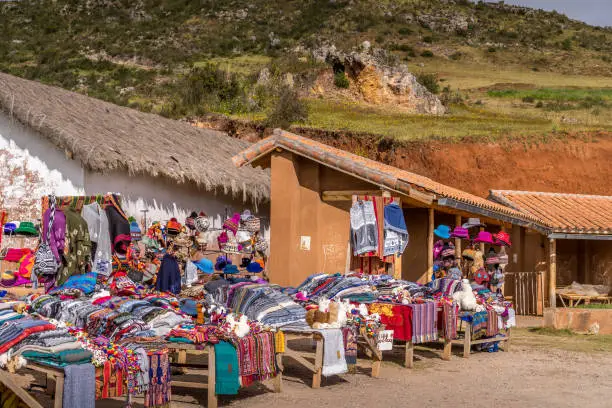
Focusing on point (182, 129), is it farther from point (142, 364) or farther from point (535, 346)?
point (142, 364)

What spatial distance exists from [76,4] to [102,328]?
206 ft

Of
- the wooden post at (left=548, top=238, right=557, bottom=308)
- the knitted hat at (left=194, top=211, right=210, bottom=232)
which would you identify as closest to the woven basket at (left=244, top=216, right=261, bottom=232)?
the knitted hat at (left=194, top=211, right=210, bottom=232)

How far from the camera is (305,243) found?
1430 centimetres

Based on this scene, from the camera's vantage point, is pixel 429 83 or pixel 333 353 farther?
pixel 429 83

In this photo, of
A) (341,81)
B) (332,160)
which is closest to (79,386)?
(332,160)

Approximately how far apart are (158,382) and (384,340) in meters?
3.83

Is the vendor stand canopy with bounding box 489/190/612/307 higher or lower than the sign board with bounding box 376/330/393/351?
higher

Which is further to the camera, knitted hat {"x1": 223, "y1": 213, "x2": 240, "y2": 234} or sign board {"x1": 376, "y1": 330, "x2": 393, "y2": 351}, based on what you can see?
A: knitted hat {"x1": 223, "y1": 213, "x2": 240, "y2": 234}

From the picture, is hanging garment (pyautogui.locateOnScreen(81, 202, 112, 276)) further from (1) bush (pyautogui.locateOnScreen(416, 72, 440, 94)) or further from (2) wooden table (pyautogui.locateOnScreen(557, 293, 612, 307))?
(1) bush (pyautogui.locateOnScreen(416, 72, 440, 94))

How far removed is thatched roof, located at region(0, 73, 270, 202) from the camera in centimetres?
1440

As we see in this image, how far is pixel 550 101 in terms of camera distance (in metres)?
43.0

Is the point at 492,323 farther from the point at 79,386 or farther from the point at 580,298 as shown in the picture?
the point at 79,386

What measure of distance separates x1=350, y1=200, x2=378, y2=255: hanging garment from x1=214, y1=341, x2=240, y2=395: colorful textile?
5.53m

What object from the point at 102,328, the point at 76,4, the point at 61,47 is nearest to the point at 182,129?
the point at 102,328
